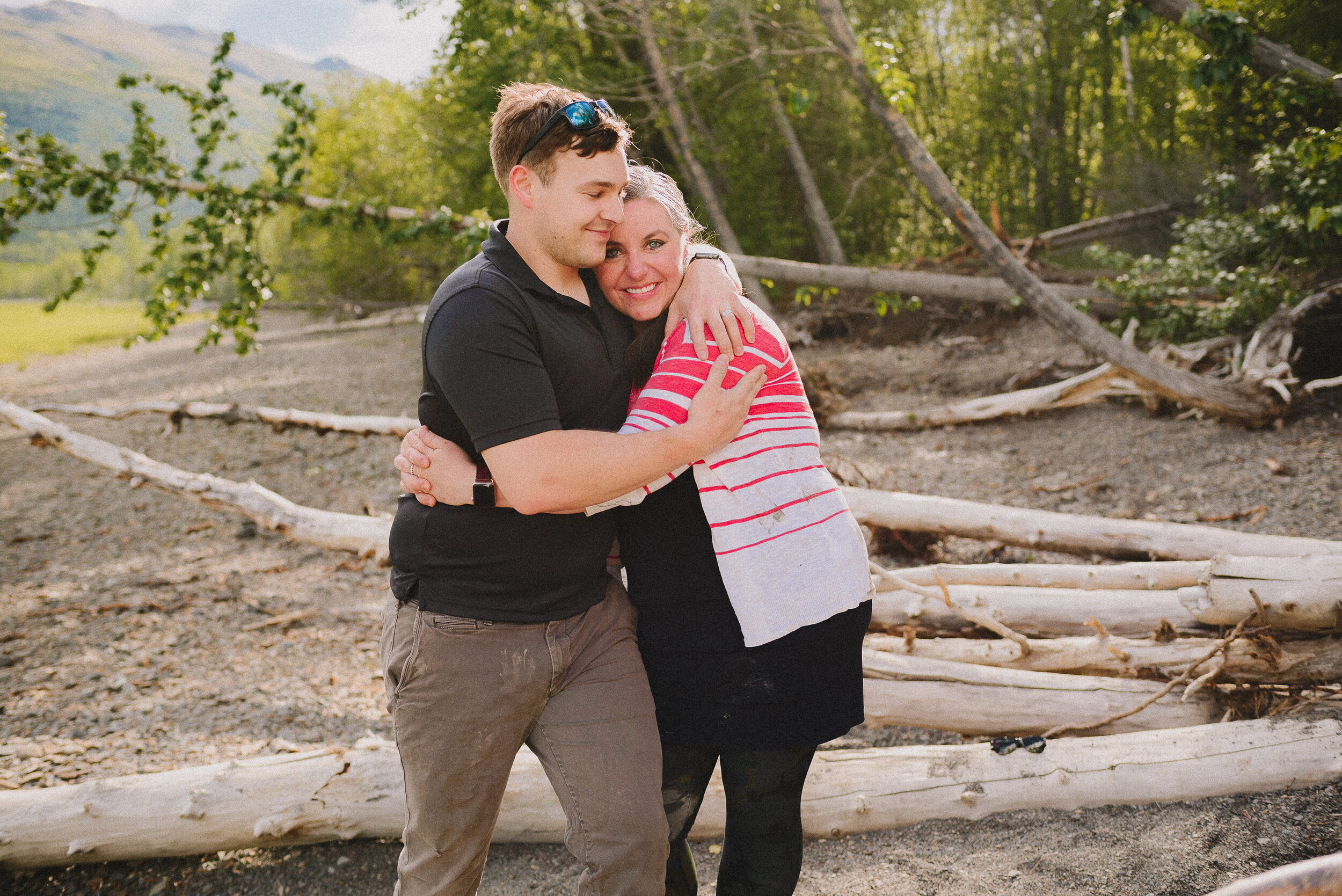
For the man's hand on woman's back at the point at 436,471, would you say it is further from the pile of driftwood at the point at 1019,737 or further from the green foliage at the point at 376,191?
the green foliage at the point at 376,191

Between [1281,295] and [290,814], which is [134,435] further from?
[1281,295]

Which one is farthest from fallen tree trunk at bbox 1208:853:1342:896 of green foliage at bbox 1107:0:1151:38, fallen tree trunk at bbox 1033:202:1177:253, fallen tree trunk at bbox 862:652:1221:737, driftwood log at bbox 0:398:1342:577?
fallen tree trunk at bbox 1033:202:1177:253

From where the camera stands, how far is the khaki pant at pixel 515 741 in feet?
5.98

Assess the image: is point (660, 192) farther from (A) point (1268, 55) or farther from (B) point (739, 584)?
(A) point (1268, 55)

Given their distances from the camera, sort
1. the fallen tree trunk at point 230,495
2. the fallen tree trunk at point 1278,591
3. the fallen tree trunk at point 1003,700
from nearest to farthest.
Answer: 1. the fallen tree trunk at point 1278,591
2. the fallen tree trunk at point 1003,700
3. the fallen tree trunk at point 230,495

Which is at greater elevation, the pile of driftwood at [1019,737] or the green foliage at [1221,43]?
the green foliage at [1221,43]

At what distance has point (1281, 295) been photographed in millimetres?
7371

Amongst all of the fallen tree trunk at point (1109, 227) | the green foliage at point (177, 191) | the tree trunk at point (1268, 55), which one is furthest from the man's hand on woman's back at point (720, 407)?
the fallen tree trunk at point (1109, 227)

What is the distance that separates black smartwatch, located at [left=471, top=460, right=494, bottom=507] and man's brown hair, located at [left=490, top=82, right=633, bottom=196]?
0.69 metres

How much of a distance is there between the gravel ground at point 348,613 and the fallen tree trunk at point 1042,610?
55 cm

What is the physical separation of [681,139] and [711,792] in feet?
31.0

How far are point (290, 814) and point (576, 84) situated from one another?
30.8 ft

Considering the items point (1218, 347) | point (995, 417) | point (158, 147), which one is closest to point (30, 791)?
point (158, 147)

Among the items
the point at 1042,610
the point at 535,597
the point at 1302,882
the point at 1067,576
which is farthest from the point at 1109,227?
the point at 1302,882
